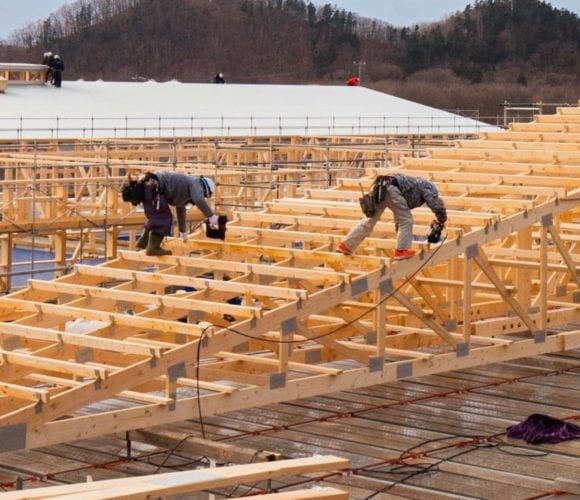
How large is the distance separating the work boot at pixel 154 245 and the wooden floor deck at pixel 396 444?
7.08ft

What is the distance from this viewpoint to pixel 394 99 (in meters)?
62.5

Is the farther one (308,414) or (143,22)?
(143,22)

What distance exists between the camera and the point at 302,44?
447ft

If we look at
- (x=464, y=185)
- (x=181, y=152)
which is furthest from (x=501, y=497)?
(x=181, y=152)

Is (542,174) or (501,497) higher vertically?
(542,174)

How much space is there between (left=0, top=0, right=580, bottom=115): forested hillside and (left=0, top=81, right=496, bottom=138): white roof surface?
188 ft

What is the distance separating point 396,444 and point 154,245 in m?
3.98

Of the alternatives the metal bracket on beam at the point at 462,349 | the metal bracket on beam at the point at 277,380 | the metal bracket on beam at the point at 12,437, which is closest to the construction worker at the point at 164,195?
the metal bracket on beam at the point at 277,380

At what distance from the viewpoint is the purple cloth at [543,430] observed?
57.6 ft

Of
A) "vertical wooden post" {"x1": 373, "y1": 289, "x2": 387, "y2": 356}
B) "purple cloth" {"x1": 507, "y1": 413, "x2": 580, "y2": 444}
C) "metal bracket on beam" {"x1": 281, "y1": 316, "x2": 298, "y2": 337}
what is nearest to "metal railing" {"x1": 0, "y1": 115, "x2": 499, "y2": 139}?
"vertical wooden post" {"x1": 373, "y1": 289, "x2": 387, "y2": 356}

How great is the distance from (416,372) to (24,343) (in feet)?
14.4

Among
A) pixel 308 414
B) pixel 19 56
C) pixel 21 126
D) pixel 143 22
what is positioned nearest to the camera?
pixel 308 414

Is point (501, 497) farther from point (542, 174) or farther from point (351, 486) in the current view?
point (542, 174)

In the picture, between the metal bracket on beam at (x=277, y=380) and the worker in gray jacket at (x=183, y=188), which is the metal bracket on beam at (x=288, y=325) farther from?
the worker in gray jacket at (x=183, y=188)
